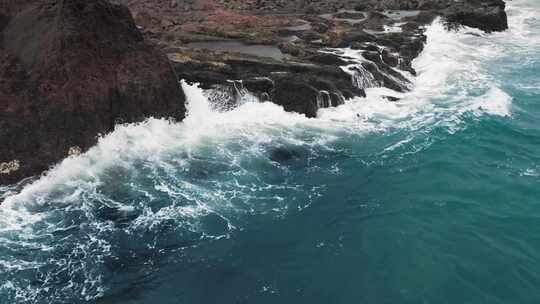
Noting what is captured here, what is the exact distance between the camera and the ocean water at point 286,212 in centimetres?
1636

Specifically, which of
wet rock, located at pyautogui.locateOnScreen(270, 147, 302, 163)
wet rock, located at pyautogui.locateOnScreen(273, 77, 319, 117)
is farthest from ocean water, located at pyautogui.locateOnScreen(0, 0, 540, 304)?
wet rock, located at pyautogui.locateOnScreen(273, 77, 319, 117)

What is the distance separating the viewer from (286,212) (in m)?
20.6

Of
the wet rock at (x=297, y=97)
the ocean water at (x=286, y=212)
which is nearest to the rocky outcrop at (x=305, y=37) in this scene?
the wet rock at (x=297, y=97)

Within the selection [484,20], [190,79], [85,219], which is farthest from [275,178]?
[484,20]

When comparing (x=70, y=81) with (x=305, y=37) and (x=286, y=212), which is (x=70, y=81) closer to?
(x=286, y=212)

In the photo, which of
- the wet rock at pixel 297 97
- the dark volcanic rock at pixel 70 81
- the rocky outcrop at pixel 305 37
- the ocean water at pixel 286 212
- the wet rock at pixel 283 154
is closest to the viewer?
the ocean water at pixel 286 212

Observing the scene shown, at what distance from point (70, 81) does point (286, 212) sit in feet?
39.8

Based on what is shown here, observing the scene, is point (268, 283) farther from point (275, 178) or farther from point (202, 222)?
point (275, 178)

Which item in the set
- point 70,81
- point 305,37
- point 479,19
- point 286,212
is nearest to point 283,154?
point 286,212

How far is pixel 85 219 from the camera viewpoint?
768 inches

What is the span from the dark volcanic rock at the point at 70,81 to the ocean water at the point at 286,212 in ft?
3.26

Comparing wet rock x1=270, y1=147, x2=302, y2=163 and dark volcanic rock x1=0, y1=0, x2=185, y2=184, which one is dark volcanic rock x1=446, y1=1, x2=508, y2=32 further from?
dark volcanic rock x1=0, y1=0, x2=185, y2=184

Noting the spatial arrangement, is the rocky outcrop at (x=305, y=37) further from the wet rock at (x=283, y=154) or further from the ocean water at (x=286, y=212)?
the wet rock at (x=283, y=154)

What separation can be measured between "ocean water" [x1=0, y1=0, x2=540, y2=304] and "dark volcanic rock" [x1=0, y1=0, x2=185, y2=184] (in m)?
0.99
